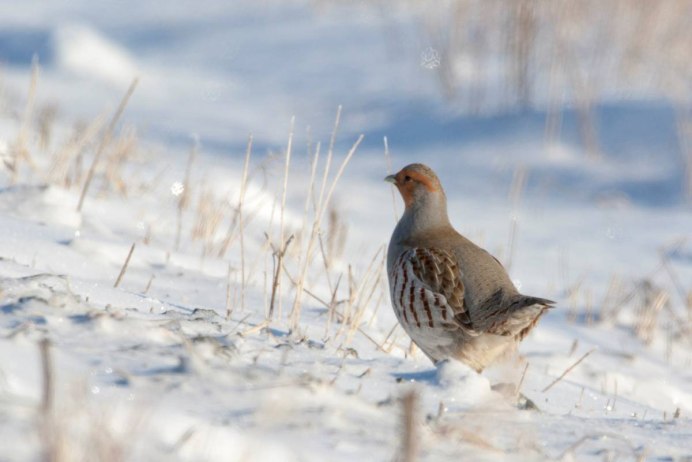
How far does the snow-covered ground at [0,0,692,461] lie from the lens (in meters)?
2.27

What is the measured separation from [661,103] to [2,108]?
579cm

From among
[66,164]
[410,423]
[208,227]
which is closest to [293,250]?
[208,227]

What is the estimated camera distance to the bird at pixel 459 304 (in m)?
3.69

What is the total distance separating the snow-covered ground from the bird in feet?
0.49

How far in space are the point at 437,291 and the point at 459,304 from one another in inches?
3.3

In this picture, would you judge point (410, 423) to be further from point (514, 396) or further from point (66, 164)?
point (66, 164)

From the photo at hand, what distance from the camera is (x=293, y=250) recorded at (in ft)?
17.3

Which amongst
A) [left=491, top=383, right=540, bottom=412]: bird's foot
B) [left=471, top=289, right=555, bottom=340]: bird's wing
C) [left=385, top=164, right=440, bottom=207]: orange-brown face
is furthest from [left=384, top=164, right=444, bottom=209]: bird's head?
[left=491, top=383, right=540, bottom=412]: bird's foot

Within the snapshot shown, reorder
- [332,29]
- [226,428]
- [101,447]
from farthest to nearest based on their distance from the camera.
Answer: [332,29] → [226,428] → [101,447]

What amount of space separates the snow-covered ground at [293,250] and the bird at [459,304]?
150 millimetres

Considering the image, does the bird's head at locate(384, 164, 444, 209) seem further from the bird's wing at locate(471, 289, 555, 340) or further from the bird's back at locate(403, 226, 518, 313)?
the bird's wing at locate(471, 289, 555, 340)

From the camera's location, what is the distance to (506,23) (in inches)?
420

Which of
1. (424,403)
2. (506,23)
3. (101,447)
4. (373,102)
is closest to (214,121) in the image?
(373,102)

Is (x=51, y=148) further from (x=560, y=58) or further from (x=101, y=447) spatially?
(x=101, y=447)
